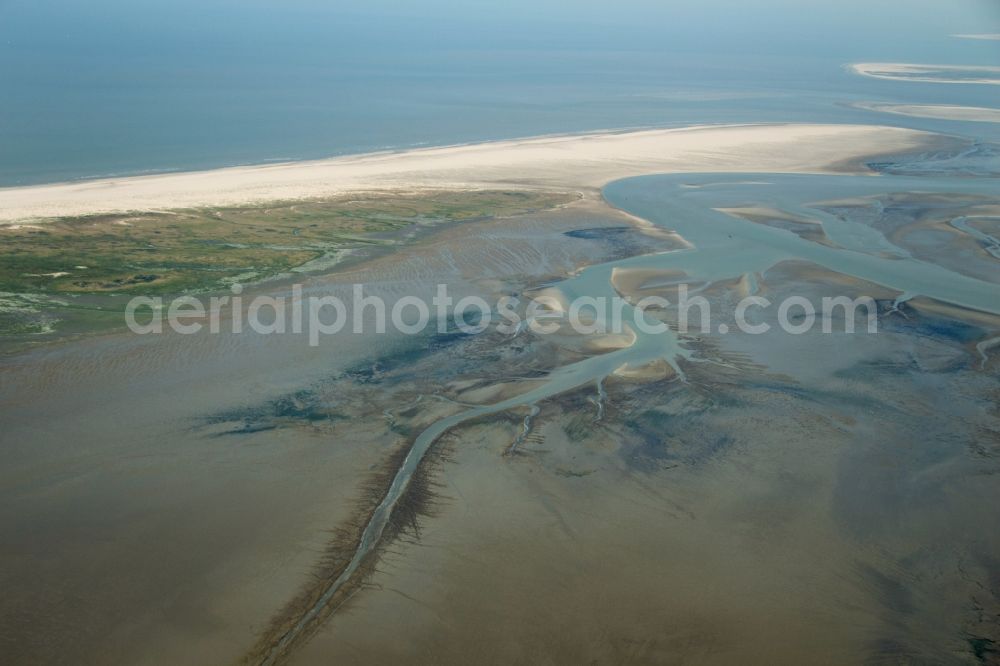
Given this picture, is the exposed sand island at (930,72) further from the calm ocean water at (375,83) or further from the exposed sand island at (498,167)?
the exposed sand island at (498,167)

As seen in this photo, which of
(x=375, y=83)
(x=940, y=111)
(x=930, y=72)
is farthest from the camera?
(x=930, y=72)

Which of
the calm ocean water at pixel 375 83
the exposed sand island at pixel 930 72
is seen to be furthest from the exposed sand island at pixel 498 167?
the exposed sand island at pixel 930 72

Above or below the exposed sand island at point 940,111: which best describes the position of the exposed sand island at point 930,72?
above

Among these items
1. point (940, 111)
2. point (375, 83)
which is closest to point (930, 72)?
point (940, 111)

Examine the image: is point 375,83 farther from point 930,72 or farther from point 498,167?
point 930,72

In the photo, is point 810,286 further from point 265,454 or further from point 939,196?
point 265,454

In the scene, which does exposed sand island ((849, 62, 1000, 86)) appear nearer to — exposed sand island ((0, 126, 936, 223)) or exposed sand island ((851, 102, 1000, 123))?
exposed sand island ((851, 102, 1000, 123))
